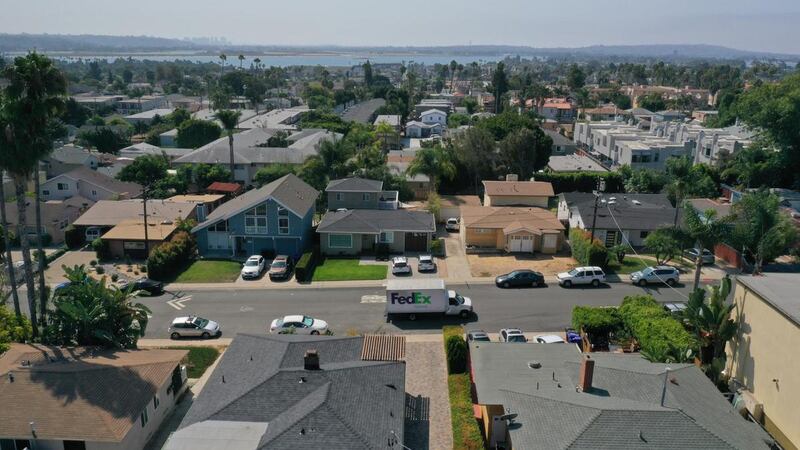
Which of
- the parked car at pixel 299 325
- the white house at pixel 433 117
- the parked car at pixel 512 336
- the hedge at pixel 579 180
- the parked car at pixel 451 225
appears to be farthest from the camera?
the white house at pixel 433 117

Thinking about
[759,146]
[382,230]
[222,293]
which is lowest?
[222,293]

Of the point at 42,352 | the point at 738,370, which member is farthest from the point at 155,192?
the point at 738,370

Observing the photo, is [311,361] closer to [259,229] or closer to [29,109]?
[29,109]

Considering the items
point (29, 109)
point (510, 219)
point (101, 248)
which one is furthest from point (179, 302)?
point (510, 219)

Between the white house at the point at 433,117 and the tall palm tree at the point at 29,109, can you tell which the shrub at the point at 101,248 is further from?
the white house at the point at 433,117

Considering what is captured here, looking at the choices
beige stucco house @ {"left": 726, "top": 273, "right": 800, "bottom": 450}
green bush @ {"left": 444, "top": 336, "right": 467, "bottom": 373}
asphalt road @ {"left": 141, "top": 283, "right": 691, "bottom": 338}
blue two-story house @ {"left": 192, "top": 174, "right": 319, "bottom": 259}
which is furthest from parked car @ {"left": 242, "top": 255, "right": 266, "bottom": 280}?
beige stucco house @ {"left": 726, "top": 273, "right": 800, "bottom": 450}

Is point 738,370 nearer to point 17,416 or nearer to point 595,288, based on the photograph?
point 595,288

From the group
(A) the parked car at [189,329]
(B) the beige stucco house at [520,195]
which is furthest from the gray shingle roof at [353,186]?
(A) the parked car at [189,329]
